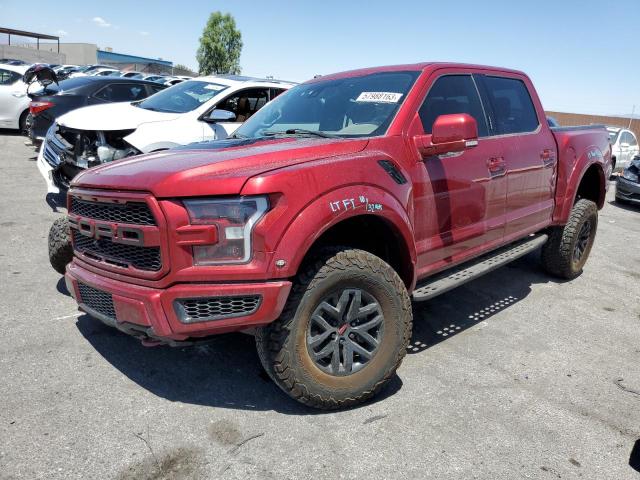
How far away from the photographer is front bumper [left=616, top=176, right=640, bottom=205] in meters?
11.3

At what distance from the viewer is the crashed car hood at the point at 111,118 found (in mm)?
6188

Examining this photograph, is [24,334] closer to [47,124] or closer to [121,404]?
[121,404]

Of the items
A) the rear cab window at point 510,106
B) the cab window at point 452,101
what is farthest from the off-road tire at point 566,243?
the cab window at point 452,101

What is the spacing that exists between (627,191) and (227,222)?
11.5 metres

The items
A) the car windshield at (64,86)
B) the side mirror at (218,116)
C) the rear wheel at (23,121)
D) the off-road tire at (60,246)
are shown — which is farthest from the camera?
the rear wheel at (23,121)

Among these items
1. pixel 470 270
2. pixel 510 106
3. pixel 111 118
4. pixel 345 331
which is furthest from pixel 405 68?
pixel 111 118

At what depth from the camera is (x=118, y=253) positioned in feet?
8.96

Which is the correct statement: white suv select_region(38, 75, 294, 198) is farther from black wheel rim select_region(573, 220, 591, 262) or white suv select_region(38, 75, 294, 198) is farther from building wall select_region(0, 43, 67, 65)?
building wall select_region(0, 43, 67, 65)

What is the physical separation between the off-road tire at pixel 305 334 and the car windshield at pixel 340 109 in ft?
3.10

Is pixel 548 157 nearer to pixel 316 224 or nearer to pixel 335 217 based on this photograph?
pixel 335 217

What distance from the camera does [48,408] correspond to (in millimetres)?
2799

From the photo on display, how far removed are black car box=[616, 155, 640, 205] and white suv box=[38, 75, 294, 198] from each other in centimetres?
844

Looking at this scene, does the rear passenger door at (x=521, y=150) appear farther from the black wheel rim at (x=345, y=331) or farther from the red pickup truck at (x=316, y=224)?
the black wheel rim at (x=345, y=331)

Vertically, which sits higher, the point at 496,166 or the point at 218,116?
the point at 218,116
